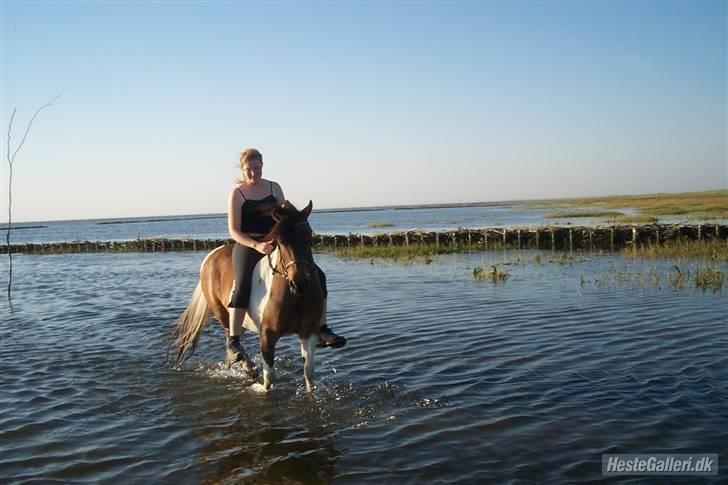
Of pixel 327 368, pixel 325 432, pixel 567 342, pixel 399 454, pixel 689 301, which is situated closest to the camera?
pixel 399 454

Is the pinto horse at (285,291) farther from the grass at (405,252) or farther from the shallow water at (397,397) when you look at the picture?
the grass at (405,252)

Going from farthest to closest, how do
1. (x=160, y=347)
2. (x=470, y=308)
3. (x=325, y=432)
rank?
(x=470, y=308) → (x=160, y=347) → (x=325, y=432)

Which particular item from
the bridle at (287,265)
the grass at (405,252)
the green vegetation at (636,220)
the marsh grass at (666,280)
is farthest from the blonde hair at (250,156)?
the green vegetation at (636,220)

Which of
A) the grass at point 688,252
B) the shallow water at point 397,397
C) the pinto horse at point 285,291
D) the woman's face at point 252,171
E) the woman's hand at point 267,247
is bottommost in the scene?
the shallow water at point 397,397

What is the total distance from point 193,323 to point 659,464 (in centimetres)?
618

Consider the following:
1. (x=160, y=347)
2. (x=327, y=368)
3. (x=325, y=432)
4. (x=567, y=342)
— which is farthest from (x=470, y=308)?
(x=325, y=432)

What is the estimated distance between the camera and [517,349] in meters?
8.67

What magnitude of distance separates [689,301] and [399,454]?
8773 millimetres

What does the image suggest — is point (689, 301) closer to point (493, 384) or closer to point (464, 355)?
point (464, 355)

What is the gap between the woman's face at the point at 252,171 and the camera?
706 centimetres

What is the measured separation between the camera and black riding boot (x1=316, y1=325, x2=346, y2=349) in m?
6.80

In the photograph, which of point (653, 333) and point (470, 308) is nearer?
point (653, 333)

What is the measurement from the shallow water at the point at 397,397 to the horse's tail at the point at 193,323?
1.38ft

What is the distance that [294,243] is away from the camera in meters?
6.12
